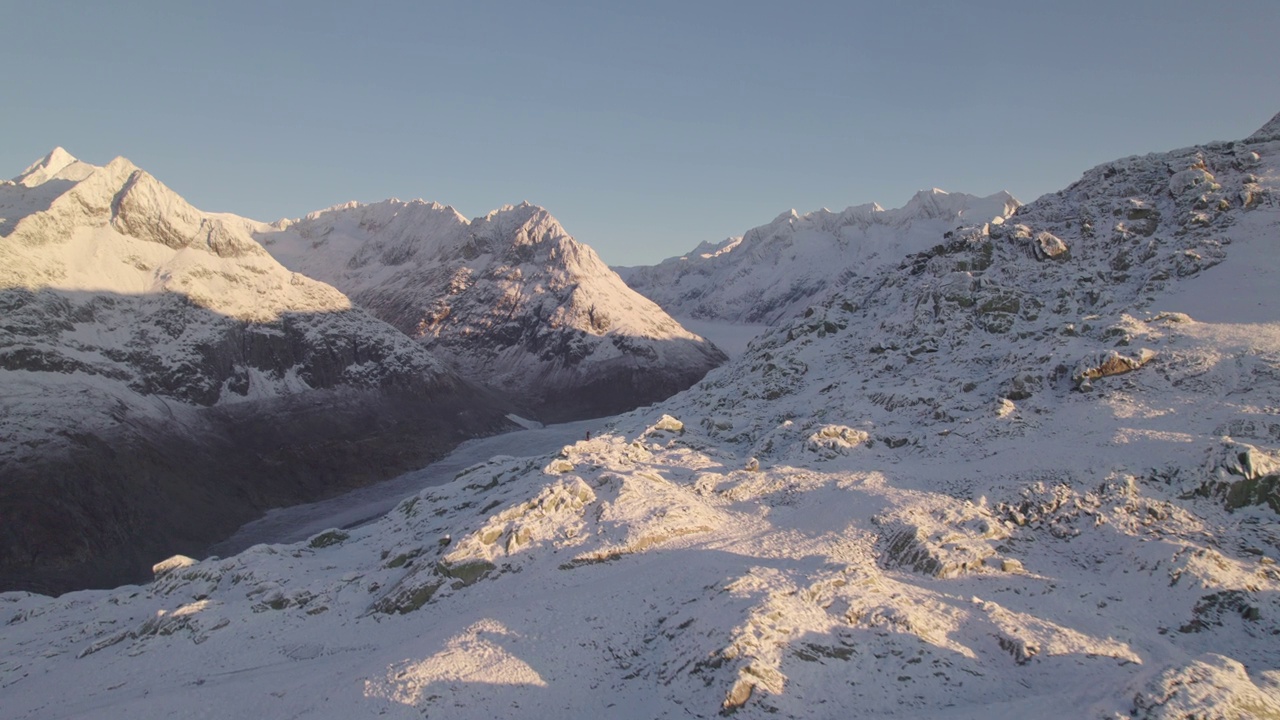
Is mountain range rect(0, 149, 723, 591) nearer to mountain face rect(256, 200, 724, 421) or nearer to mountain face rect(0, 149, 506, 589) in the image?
mountain face rect(0, 149, 506, 589)

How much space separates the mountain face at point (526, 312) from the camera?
471 feet

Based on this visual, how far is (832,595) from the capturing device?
2169 cm

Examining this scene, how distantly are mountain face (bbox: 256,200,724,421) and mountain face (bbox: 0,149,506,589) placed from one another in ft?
99.6

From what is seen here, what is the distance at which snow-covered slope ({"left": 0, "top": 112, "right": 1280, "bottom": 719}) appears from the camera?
19.0 metres

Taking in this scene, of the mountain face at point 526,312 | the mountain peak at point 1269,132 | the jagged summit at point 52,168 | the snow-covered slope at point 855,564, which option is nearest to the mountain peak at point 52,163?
the jagged summit at point 52,168

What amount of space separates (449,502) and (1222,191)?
2350 inches

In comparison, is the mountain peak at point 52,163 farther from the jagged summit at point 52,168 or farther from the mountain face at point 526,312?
the mountain face at point 526,312

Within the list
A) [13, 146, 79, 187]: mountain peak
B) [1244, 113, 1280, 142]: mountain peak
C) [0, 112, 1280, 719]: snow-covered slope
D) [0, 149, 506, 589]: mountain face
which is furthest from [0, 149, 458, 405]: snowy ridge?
[1244, 113, 1280, 142]: mountain peak

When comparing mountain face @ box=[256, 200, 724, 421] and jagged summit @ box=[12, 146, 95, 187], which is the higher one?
Answer: jagged summit @ box=[12, 146, 95, 187]

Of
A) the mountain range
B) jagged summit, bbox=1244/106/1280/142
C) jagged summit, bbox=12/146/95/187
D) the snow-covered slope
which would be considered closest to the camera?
the snow-covered slope

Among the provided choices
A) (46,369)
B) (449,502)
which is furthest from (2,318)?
(449,502)

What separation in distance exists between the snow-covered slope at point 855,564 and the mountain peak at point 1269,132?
14.1 m

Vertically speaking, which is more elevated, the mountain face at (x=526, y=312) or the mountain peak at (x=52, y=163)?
the mountain peak at (x=52, y=163)

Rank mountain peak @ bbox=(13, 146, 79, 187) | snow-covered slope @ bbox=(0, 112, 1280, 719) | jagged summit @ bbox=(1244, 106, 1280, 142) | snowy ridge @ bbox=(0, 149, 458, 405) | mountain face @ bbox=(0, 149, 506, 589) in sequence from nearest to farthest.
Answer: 1. snow-covered slope @ bbox=(0, 112, 1280, 719)
2. jagged summit @ bbox=(1244, 106, 1280, 142)
3. mountain face @ bbox=(0, 149, 506, 589)
4. snowy ridge @ bbox=(0, 149, 458, 405)
5. mountain peak @ bbox=(13, 146, 79, 187)
